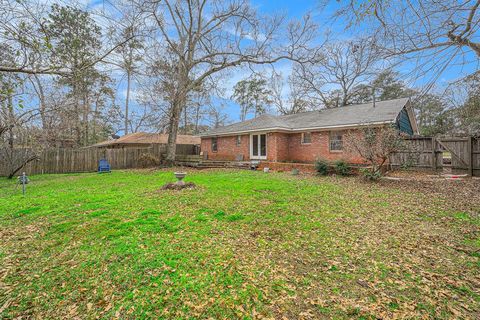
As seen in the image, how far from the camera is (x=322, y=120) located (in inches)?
573

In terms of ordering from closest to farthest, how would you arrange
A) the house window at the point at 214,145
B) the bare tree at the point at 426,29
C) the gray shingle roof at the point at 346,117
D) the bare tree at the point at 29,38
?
the bare tree at the point at 29,38 → the bare tree at the point at 426,29 → the gray shingle roof at the point at 346,117 → the house window at the point at 214,145

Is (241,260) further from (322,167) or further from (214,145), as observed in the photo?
(214,145)

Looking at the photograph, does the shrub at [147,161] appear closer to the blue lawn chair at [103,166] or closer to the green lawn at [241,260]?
the blue lawn chair at [103,166]

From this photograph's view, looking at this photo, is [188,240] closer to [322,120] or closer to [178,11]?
[322,120]

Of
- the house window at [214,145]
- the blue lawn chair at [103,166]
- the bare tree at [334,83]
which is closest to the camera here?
the blue lawn chair at [103,166]

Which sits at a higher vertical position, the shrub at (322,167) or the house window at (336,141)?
the house window at (336,141)

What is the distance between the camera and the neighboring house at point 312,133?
12.6 m

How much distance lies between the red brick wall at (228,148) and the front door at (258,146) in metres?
0.40

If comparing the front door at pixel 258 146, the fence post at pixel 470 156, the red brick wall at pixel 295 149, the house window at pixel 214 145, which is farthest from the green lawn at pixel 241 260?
the house window at pixel 214 145

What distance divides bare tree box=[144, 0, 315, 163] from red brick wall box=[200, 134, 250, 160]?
3.86m

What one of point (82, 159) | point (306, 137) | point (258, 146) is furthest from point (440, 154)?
→ point (82, 159)

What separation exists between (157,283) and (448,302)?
11.1 ft

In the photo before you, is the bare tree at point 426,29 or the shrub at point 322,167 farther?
the shrub at point 322,167

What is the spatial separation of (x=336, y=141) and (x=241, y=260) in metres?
12.2
